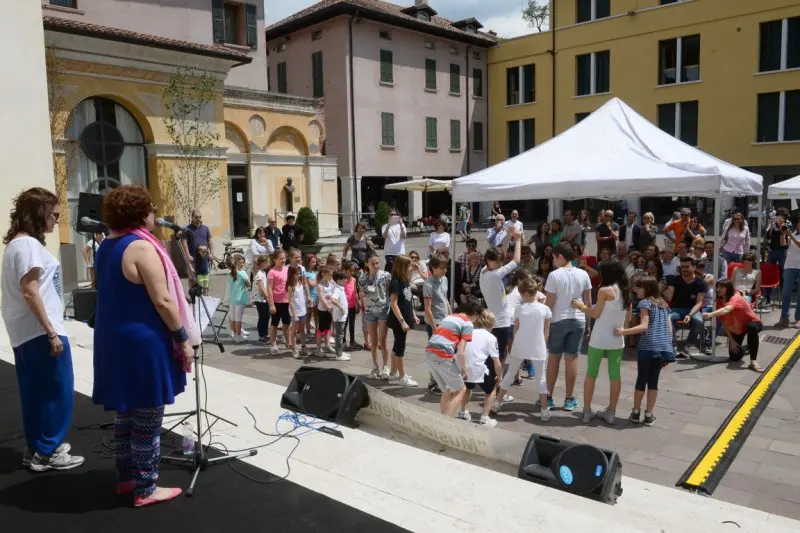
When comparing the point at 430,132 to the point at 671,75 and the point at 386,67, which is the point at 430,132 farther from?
the point at 671,75

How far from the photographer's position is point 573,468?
3824mm

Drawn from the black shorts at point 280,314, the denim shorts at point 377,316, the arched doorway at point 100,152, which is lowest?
the black shorts at point 280,314

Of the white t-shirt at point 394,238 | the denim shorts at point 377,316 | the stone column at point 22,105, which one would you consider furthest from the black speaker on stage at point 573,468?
the stone column at point 22,105

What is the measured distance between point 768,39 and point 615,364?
1074 inches

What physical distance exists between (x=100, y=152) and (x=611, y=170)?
1280cm

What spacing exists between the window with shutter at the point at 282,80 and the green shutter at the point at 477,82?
34.0 feet

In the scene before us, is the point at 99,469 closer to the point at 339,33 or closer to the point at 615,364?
the point at 615,364

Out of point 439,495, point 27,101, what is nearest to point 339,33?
point 27,101

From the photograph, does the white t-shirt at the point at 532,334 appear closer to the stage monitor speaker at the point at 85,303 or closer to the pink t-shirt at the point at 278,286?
the pink t-shirt at the point at 278,286

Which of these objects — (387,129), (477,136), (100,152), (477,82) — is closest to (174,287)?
(100,152)

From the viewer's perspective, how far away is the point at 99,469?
408 centimetres

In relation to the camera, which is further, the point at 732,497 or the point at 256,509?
the point at 732,497

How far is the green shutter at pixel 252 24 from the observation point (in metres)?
23.8

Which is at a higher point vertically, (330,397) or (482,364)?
(482,364)
